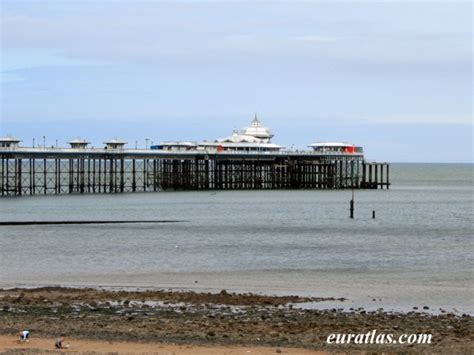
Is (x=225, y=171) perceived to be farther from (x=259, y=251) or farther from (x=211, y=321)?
(x=211, y=321)

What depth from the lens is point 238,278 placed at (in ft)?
117

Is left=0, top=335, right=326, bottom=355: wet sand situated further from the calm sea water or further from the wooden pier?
the wooden pier

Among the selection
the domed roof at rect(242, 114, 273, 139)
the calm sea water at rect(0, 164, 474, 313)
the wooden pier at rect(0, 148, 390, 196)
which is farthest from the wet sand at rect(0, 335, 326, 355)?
the domed roof at rect(242, 114, 273, 139)

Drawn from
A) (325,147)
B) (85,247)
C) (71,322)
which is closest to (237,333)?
(71,322)

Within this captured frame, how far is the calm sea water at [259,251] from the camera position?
110 feet

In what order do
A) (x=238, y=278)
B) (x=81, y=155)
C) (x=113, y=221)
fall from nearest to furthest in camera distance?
1. (x=238, y=278)
2. (x=113, y=221)
3. (x=81, y=155)

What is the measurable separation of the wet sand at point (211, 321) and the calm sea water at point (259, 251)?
2.63m

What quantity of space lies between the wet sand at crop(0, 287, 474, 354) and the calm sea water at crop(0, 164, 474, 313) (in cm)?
263

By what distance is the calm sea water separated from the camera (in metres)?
33.6

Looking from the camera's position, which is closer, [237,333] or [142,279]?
[237,333]

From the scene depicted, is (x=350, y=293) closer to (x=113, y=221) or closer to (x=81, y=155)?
(x=113, y=221)

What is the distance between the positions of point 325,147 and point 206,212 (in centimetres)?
4995

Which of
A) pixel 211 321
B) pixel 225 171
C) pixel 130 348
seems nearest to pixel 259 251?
pixel 211 321

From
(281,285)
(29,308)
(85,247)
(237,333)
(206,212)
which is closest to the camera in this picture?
(237,333)
